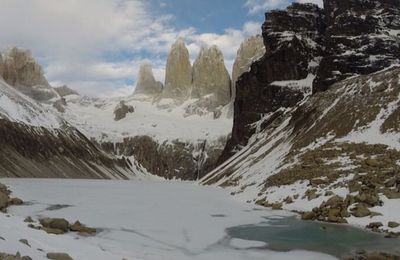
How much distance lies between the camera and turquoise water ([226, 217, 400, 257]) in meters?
27.5

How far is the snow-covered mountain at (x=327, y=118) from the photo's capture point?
1667 inches

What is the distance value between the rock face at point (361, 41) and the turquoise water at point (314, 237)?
8983 centimetres

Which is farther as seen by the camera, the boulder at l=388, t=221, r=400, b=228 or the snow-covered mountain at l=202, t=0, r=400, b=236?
the snow-covered mountain at l=202, t=0, r=400, b=236

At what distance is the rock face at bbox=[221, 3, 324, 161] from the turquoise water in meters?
117

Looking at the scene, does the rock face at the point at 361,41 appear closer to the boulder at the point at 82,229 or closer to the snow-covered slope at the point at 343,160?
the snow-covered slope at the point at 343,160

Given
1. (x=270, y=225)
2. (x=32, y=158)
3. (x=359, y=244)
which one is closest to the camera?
(x=359, y=244)

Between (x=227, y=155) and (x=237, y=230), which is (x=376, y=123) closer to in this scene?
(x=237, y=230)

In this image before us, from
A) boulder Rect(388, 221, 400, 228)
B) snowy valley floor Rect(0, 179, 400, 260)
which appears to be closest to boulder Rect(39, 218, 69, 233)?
snowy valley floor Rect(0, 179, 400, 260)

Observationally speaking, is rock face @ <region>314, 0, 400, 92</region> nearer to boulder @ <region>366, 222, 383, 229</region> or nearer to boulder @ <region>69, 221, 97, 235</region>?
boulder @ <region>366, 222, 383, 229</region>

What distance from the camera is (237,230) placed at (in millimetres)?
35688

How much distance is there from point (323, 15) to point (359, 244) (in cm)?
15804

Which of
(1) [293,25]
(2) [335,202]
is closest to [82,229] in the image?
(2) [335,202]

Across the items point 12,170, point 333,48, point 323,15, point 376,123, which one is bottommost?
point 12,170

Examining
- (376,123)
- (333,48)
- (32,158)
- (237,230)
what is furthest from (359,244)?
(32,158)
